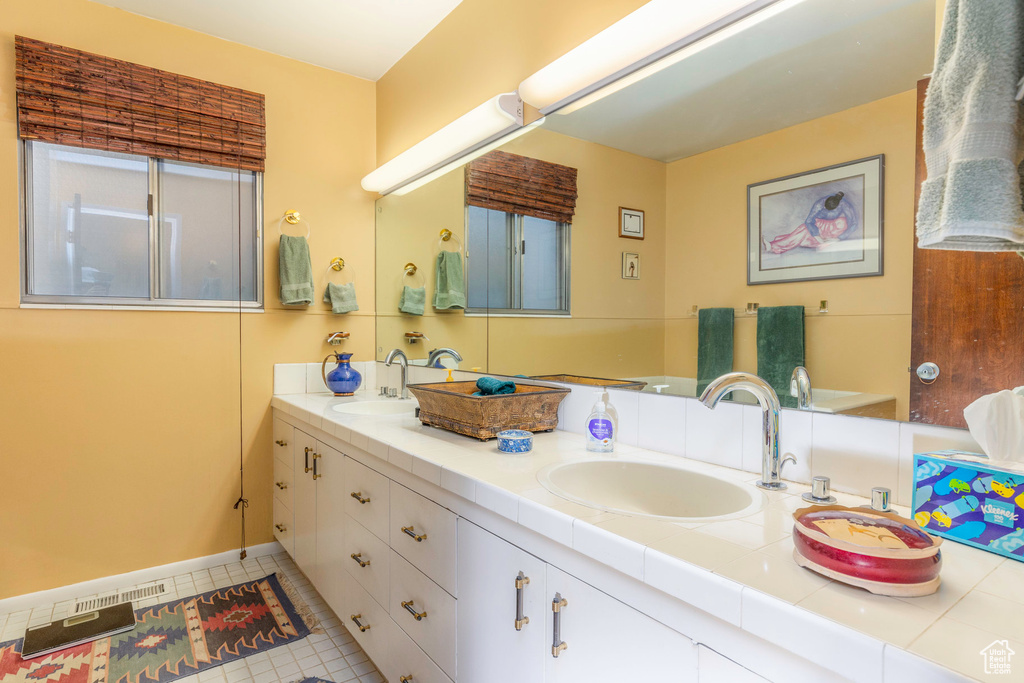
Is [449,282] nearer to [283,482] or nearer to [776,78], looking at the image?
[283,482]

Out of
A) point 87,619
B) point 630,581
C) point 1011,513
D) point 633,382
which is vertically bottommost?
point 87,619

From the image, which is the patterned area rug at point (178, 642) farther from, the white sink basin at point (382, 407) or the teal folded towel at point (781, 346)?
the teal folded towel at point (781, 346)

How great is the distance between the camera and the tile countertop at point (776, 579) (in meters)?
0.56

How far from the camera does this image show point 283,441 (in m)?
2.47

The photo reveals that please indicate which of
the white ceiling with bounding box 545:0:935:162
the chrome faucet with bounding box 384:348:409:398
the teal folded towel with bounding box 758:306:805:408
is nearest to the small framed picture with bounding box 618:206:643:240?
the white ceiling with bounding box 545:0:935:162

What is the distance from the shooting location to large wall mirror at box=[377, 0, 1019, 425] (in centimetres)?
99

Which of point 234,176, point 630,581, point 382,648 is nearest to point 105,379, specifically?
point 234,176

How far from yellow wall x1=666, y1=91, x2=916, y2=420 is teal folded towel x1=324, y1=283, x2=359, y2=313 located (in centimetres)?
186

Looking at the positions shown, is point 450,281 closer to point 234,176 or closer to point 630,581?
point 234,176

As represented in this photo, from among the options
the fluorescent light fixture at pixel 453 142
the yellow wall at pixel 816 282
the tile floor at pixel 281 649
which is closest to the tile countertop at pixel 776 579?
the yellow wall at pixel 816 282

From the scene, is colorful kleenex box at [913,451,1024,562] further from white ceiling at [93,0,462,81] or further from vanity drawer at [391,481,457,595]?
white ceiling at [93,0,462,81]

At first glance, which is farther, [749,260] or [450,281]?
[450,281]

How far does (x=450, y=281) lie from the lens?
91.9 inches

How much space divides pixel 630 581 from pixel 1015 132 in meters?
0.80
